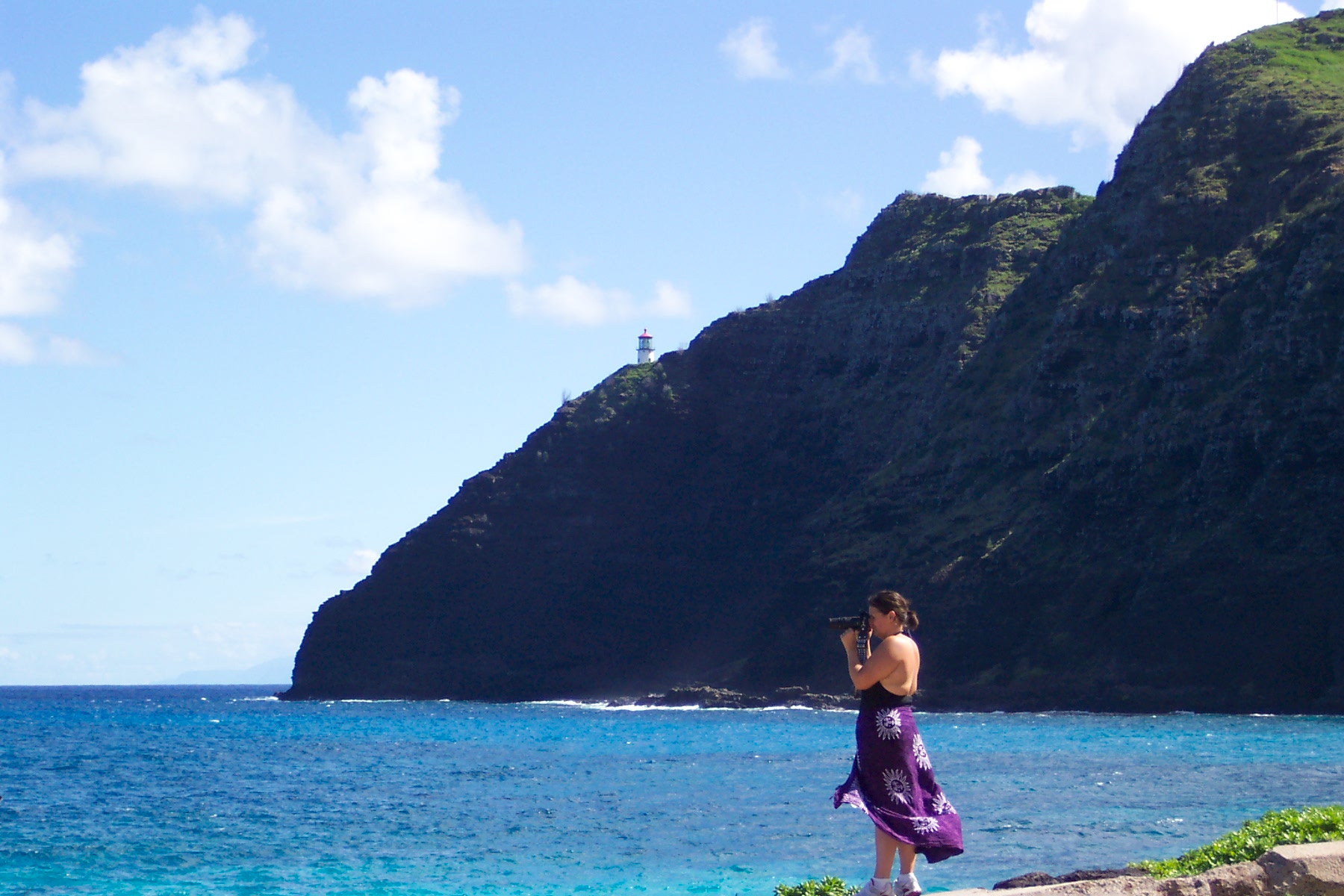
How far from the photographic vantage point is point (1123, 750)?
40594mm

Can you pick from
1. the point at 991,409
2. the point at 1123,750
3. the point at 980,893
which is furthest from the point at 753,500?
the point at 980,893

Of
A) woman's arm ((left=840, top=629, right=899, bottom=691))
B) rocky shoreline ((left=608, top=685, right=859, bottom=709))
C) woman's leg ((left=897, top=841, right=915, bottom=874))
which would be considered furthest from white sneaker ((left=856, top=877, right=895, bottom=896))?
rocky shoreline ((left=608, top=685, right=859, bottom=709))

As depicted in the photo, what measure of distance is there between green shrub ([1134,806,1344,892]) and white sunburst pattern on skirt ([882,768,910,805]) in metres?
2.71

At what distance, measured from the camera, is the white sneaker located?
29.1 ft

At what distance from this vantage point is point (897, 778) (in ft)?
30.1

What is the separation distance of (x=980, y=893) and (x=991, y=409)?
80.1 meters

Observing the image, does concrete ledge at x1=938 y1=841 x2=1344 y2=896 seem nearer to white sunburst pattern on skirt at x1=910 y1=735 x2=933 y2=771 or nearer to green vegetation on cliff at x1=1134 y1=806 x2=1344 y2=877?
white sunburst pattern on skirt at x1=910 y1=735 x2=933 y2=771

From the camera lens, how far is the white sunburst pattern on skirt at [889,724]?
9.15m

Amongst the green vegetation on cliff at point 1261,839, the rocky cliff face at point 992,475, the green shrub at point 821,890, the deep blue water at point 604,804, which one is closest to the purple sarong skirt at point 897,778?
the green shrub at point 821,890

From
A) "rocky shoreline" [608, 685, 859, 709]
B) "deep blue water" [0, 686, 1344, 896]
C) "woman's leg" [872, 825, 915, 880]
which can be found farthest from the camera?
"rocky shoreline" [608, 685, 859, 709]

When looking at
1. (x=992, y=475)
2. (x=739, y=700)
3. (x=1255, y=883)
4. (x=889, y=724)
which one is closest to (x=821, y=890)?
(x=889, y=724)

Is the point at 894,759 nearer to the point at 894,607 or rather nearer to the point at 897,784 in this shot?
the point at 897,784

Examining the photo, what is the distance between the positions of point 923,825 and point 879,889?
1.71ft

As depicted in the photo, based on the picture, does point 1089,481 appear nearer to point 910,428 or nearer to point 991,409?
point 991,409
